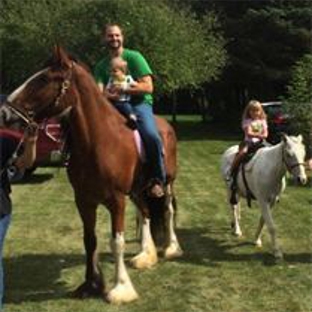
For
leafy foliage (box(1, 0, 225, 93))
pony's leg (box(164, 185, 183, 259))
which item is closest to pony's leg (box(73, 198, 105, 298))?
pony's leg (box(164, 185, 183, 259))

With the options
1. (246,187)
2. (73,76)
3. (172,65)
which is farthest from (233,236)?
(172,65)

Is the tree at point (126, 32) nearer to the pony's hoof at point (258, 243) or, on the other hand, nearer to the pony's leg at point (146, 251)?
the pony's hoof at point (258, 243)

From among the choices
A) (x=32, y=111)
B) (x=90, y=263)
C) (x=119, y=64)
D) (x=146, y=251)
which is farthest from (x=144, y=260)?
(x=32, y=111)

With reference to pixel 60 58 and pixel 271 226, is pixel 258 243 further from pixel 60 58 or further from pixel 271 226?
pixel 60 58

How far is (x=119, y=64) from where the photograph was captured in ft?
26.5

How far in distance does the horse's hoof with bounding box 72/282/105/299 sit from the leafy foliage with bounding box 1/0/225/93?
2350cm

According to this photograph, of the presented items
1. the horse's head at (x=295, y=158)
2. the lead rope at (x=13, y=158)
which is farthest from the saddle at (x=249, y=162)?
the lead rope at (x=13, y=158)

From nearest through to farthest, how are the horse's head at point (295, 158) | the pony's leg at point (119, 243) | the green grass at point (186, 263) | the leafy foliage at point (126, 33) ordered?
the green grass at point (186, 263) → the pony's leg at point (119, 243) → the horse's head at point (295, 158) → the leafy foliage at point (126, 33)

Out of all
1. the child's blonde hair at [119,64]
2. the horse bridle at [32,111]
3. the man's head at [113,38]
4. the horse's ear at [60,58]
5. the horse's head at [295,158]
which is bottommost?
the horse's head at [295,158]

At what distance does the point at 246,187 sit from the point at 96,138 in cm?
351

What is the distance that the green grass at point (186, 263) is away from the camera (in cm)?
725

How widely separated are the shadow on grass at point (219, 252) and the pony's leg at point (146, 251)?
0.43 m

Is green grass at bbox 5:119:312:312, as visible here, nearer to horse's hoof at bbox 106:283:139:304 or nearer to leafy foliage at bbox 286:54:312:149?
horse's hoof at bbox 106:283:139:304

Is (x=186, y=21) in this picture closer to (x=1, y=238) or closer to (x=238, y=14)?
(x=238, y=14)
